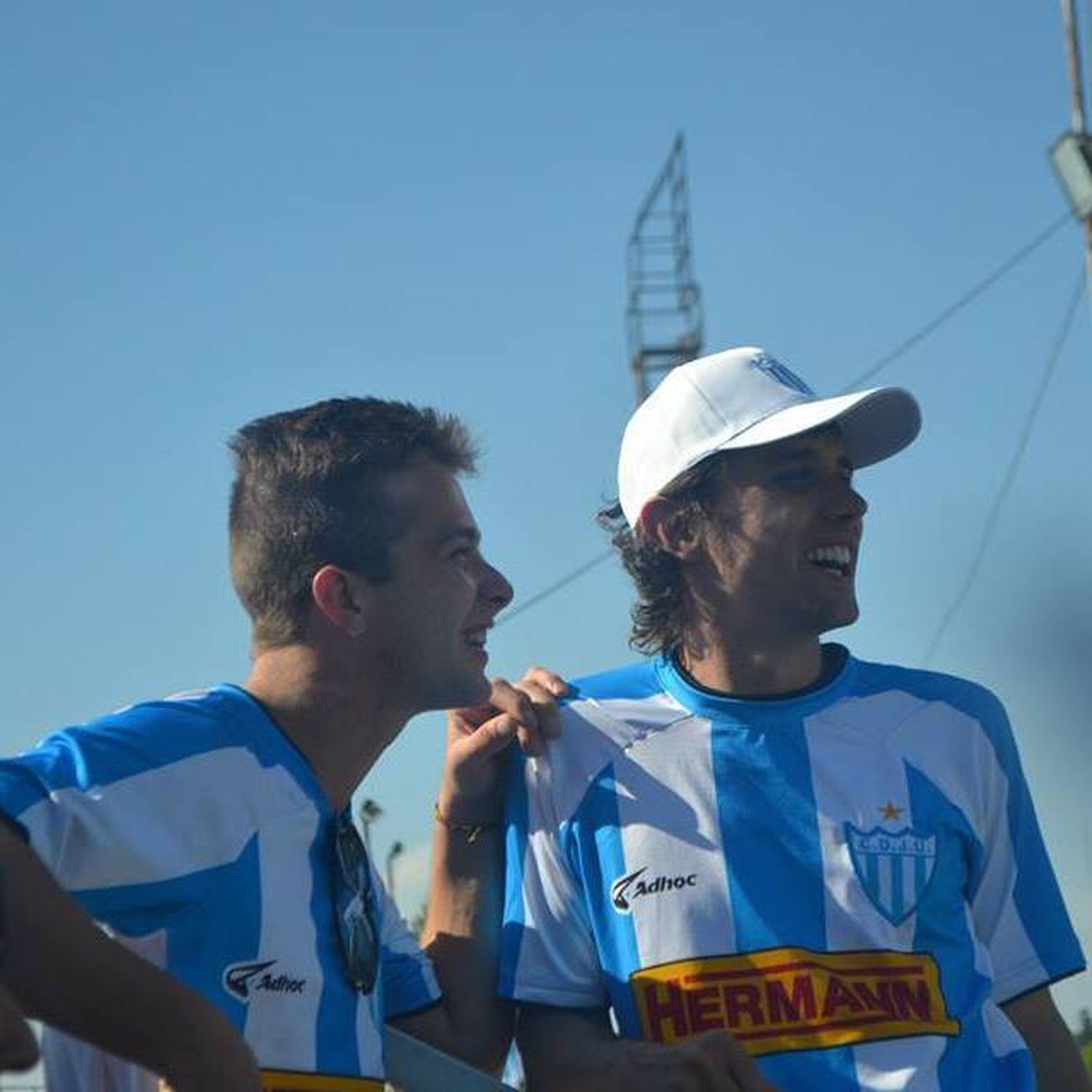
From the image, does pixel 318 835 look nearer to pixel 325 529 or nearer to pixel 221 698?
pixel 221 698

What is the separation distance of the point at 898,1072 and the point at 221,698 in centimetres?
133

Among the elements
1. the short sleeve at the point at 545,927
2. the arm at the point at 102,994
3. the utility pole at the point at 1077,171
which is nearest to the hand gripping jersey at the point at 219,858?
the arm at the point at 102,994

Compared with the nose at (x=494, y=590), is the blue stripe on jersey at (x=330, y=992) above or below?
below

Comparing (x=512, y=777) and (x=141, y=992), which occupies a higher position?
(x=512, y=777)

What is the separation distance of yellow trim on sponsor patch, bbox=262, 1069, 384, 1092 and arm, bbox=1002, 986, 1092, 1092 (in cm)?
129

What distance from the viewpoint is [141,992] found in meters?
3.02

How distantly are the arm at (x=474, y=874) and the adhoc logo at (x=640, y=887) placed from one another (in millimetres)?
257

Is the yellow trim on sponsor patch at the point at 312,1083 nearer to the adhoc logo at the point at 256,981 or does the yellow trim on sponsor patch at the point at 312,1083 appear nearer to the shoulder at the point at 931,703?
the adhoc logo at the point at 256,981

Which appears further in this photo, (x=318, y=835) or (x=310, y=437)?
(x=310, y=437)

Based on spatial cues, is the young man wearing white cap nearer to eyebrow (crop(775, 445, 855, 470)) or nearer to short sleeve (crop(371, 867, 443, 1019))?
eyebrow (crop(775, 445, 855, 470))

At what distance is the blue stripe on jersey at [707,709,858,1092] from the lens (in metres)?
3.96

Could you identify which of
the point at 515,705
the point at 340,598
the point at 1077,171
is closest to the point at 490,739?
the point at 515,705

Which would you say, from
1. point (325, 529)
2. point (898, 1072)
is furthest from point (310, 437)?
point (898, 1072)

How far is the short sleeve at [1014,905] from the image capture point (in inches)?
167
